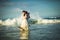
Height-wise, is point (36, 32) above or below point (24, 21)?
below

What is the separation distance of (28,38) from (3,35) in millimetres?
263

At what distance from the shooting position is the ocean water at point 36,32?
1.74m

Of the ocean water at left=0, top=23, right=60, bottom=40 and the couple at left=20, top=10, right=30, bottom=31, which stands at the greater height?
the couple at left=20, top=10, right=30, bottom=31

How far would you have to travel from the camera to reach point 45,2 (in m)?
1.86

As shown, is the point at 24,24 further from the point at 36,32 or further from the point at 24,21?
the point at 36,32

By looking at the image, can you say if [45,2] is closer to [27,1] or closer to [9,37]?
[27,1]

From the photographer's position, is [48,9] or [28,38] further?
[48,9]

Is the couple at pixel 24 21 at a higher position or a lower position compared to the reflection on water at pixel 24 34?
higher

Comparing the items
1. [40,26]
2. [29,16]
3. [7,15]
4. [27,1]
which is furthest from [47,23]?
[7,15]

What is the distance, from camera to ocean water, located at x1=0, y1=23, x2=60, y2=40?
1.74m

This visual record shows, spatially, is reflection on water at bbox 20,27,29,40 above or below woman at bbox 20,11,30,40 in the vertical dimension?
below

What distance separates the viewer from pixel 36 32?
1.78m

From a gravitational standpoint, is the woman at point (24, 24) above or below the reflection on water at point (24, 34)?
above

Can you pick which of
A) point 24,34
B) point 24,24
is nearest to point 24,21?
point 24,24
